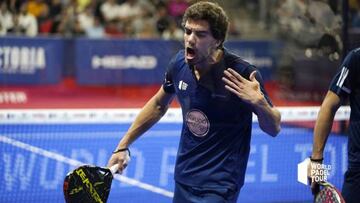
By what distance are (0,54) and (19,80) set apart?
852 millimetres

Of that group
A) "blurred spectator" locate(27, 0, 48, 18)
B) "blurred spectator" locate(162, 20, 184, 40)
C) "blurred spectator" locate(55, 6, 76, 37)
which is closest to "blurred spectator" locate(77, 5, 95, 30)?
"blurred spectator" locate(55, 6, 76, 37)

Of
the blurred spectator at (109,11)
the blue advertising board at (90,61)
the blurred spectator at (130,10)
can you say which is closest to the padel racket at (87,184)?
the blue advertising board at (90,61)

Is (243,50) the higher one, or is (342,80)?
(342,80)

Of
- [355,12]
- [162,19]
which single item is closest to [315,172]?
[355,12]

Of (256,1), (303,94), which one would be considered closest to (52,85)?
(303,94)

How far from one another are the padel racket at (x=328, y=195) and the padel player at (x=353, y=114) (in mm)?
146

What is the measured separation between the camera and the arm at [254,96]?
4078 millimetres

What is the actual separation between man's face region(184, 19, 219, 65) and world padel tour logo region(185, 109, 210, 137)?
326 mm

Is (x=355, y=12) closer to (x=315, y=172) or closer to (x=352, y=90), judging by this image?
(x=352, y=90)

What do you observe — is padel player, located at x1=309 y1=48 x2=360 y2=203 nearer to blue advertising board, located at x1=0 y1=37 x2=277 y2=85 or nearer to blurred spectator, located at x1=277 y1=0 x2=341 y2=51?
blurred spectator, located at x1=277 y1=0 x2=341 y2=51

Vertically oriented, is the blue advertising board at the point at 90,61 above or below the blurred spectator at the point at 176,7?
below

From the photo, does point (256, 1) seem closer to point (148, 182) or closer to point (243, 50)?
point (243, 50)

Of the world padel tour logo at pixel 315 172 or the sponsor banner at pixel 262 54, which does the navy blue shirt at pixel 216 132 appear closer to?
the world padel tour logo at pixel 315 172

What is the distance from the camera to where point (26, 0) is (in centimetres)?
1842
